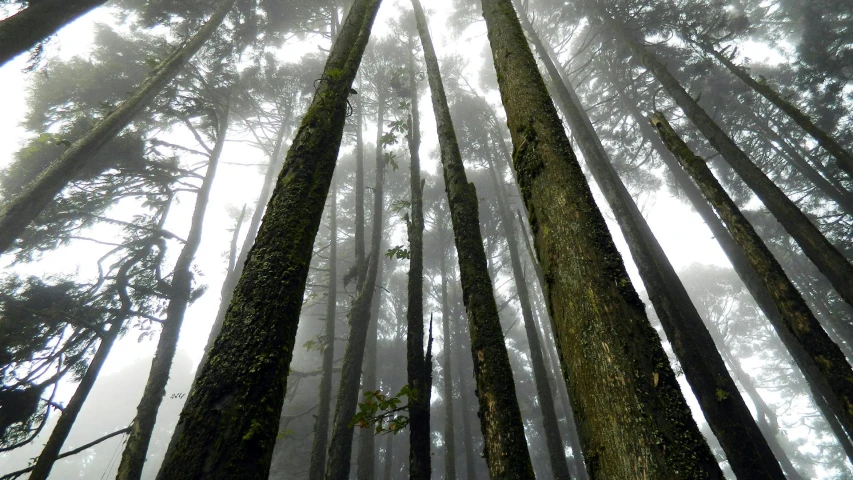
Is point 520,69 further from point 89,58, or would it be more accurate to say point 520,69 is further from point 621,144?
point 89,58

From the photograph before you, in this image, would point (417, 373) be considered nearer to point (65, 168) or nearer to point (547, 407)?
point (547, 407)

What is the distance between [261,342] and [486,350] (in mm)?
2090

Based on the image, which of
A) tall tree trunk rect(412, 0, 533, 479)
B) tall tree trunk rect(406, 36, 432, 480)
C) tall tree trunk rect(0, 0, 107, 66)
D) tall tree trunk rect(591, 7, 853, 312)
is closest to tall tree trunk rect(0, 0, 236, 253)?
tall tree trunk rect(0, 0, 107, 66)

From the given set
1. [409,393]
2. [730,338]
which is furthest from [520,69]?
[730,338]

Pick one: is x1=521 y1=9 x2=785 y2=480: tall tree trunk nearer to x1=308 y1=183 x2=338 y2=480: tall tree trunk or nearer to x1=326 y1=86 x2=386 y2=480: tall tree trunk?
x1=326 y1=86 x2=386 y2=480: tall tree trunk

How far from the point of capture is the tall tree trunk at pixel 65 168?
582 centimetres

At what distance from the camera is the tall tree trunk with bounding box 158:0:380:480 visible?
1312 millimetres

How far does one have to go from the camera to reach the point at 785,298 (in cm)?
439

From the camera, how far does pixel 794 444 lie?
4138cm

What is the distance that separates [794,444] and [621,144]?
50.3 metres

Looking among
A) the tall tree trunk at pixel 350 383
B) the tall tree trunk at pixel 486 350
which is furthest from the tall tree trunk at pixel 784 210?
the tall tree trunk at pixel 350 383

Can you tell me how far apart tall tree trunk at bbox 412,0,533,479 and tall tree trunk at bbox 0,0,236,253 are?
6.79 metres

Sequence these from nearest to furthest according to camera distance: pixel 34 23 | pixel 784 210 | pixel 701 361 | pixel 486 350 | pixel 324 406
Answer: pixel 486 350
pixel 701 361
pixel 34 23
pixel 784 210
pixel 324 406

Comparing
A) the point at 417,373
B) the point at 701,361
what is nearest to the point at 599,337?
the point at 417,373
